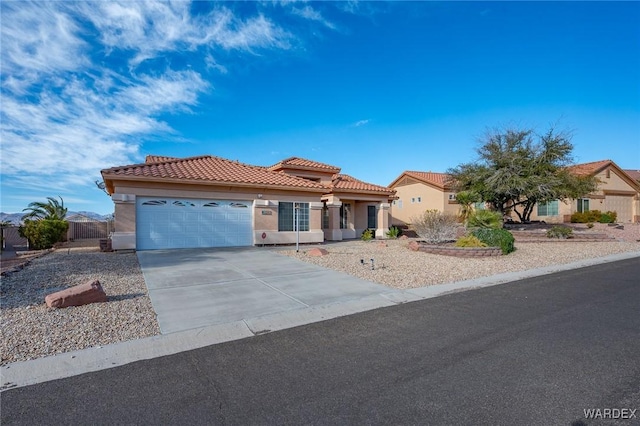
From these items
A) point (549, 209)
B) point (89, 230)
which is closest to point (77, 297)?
point (89, 230)

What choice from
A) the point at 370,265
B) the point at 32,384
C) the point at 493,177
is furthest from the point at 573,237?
the point at 32,384

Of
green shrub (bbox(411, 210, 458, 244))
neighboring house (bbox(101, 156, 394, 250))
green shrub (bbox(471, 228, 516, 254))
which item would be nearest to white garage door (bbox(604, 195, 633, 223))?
green shrub (bbox(471, 228, 516, 254))

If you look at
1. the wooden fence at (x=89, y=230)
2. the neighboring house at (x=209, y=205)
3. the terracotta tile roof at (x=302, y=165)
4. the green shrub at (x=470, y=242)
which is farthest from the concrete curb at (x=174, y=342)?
the wooden fence at (x=89, y=230)

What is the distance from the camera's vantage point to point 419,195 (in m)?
33.8

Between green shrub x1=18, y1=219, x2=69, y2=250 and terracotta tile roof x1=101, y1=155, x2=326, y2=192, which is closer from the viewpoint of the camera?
terracotta tile roof x1=101, y1=155, x2=326, y2=192

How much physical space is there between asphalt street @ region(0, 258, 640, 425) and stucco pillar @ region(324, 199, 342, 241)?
15.6 metres

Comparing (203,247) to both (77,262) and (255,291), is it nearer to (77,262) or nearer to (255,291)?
(77,262)

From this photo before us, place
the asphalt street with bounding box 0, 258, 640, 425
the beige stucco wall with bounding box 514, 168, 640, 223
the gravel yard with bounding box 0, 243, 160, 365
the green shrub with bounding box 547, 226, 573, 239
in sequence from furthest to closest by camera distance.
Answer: the beige stucco wall with bounding box 514, 168, 640, 223 → the green shrub with bounding box 547, 226, 573, 239 → the gravel yard with bounding box 0, 243, 160, 365 → the asphalt street with bounding box 0, 258, 640, 425

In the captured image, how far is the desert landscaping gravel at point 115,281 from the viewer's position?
16.4 ft

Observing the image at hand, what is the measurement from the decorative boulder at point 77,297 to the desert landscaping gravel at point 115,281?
0.45 feet

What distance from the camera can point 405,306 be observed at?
22.3 feet

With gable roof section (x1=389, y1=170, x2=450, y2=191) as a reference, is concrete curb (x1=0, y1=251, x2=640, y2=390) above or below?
below

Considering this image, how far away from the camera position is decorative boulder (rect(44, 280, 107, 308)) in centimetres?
624

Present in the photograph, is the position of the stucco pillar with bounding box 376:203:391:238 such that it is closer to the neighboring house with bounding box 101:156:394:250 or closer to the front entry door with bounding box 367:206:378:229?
the front entry door with bounding box 367:206:378:229
